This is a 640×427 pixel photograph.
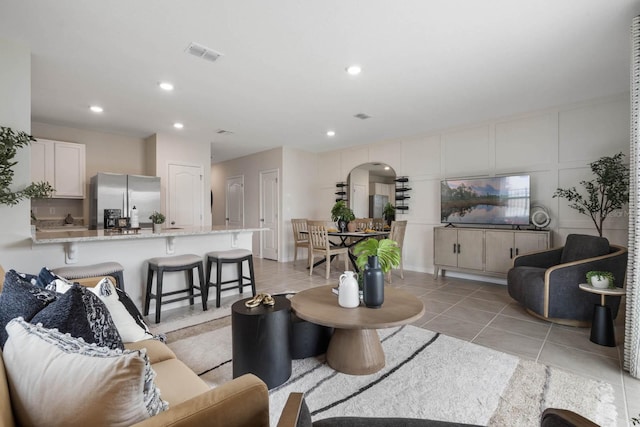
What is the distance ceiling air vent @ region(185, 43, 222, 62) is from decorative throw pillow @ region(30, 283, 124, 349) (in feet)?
8.01

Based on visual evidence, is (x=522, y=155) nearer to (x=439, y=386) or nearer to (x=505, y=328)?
(x=505, y=328)

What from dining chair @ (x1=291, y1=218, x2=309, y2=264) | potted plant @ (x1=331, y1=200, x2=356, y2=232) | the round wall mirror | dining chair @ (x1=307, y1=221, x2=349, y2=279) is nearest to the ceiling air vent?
dining chair @ (x1=307, y1=221, x2=349, y2=279)

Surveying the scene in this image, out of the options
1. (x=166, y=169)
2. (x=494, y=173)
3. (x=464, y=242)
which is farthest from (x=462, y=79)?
(x=166, y=169)

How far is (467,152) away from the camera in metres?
5.10

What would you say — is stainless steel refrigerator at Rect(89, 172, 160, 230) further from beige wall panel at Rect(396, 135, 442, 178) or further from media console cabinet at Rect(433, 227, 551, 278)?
media console cabinet at Rect(433, 227, 551, 278)

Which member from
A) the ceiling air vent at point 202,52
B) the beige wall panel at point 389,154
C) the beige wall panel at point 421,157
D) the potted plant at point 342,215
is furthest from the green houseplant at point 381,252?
the beige wall panel at point 389,154

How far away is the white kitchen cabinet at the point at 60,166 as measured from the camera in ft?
15.1

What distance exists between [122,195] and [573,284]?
20.4ft

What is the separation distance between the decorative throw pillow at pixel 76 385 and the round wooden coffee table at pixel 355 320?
123 centimetres

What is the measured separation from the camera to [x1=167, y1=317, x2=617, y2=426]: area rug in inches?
67.2

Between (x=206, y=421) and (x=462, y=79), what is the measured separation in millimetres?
3776

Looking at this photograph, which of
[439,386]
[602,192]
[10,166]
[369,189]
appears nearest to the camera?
[439,386]

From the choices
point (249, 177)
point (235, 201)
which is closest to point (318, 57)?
point (249, 177)

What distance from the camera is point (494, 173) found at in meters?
4.82
